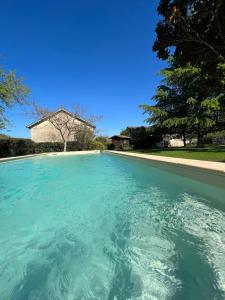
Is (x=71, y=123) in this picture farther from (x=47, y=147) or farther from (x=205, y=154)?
A: (x=205, y=154)

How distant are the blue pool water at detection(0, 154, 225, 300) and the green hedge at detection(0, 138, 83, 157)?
872 inches

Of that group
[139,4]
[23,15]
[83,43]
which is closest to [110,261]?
[139,4]

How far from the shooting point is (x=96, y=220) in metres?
5.86

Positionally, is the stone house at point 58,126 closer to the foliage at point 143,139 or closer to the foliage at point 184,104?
the foliage at point 143,139

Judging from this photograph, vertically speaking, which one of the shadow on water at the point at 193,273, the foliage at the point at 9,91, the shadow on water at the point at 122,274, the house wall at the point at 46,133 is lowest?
the shadow on water at the point at 122,274

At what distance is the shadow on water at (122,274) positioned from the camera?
2994 millimetres

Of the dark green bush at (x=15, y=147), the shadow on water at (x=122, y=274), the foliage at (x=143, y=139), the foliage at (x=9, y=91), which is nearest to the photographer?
the shadow on water at (x=122, y=274)

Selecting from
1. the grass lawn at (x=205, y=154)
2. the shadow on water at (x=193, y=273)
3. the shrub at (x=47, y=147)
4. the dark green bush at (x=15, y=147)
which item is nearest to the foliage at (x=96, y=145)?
the shrub at (x=47, y=147)

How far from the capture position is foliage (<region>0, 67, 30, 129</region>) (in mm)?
20906

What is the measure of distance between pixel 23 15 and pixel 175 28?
30.0 ft

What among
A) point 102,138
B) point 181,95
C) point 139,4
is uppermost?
point 139,4

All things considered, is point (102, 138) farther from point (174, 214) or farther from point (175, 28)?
point (174, 214)

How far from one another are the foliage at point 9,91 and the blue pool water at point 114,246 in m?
14.9

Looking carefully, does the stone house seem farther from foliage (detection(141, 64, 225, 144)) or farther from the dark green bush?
foliage (detection(141, 64, 225, 144))
